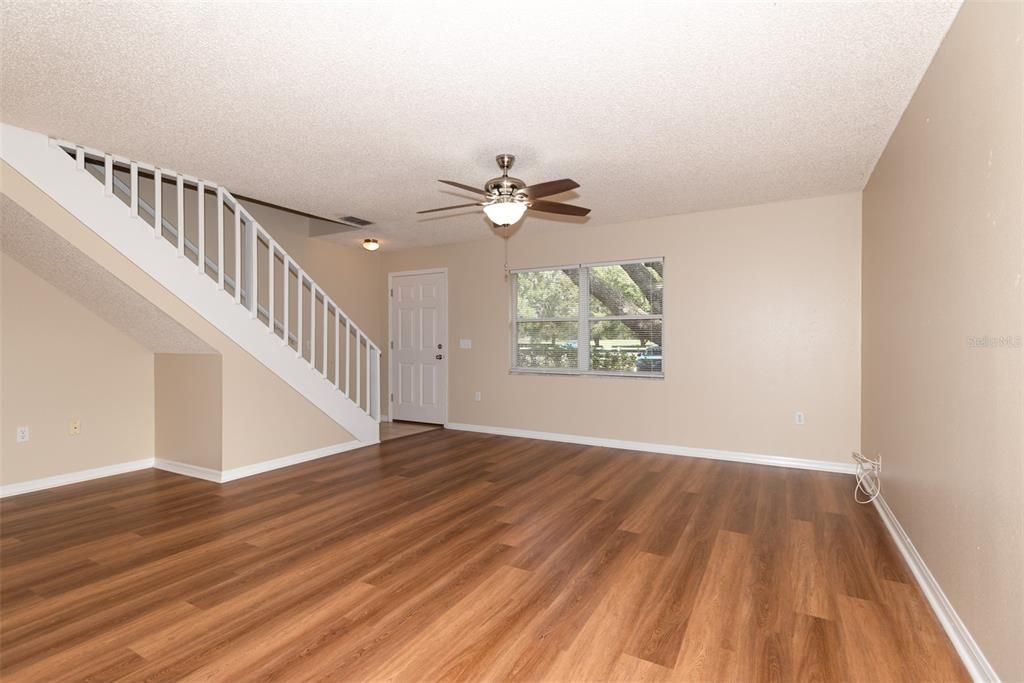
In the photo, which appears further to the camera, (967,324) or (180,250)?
(180,250)

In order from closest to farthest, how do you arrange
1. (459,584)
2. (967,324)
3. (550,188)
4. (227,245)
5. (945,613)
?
(967,324)
(945,613)
(459,584)
(550,188)
(227,245)

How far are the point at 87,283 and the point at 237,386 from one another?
128 centimetres

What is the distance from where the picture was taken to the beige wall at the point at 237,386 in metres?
3.09

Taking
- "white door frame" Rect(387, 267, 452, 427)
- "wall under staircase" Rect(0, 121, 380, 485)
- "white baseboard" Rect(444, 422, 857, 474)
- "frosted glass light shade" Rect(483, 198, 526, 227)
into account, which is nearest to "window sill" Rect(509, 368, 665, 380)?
"white baseboard" Rect(444, 422, 857, 474)

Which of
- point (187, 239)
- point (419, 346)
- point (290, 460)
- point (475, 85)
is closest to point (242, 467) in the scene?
point (290, 460)

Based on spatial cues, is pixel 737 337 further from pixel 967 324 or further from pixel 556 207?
pixel 967 324

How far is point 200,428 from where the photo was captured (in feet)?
13.8

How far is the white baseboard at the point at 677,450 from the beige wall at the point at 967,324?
150cm

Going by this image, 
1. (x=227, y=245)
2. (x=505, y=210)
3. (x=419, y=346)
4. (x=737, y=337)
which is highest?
(x=227, y=245)

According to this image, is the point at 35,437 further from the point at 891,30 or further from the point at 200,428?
the point at 891,30

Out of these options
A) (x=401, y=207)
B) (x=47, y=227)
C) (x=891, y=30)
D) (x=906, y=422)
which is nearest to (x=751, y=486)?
(x=906, y=422)

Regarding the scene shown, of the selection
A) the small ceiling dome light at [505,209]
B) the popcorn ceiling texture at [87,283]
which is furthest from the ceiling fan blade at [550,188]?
the popcorn ceiling texture at [87,283]

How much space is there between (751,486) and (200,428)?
469 cm

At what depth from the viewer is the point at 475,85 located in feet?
8.18
